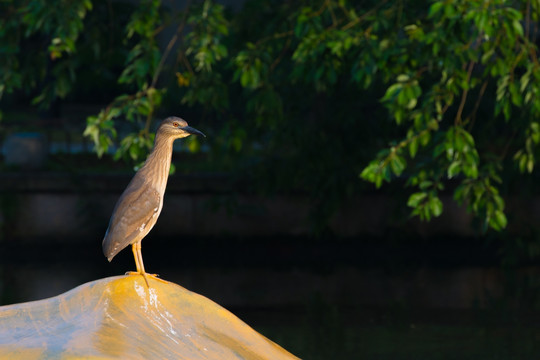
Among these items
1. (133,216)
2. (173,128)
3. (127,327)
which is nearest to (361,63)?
(173,128)

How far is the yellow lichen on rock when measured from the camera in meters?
4.26

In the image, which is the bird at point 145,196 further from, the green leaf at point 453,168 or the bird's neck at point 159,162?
the green leaf at point 453,168

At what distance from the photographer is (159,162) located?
538 cm

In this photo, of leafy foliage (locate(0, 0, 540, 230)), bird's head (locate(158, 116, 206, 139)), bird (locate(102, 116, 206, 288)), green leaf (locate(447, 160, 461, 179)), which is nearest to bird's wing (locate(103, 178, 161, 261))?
bird (locate(102, 116, 206, 288))

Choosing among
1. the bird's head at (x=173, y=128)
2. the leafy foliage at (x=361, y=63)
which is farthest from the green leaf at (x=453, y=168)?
the bird's head at (x=173, y=128)

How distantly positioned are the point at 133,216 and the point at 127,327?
0.79m

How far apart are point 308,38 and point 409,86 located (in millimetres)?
1290

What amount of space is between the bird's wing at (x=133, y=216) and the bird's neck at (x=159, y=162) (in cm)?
5

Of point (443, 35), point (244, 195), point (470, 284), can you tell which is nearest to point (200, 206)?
point (244, 195)

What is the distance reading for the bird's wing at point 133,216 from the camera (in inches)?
208

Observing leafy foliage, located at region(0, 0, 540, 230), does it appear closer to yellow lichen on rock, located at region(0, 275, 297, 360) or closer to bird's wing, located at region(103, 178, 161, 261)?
bird's wing, located at region(103, 178, 161, 261)

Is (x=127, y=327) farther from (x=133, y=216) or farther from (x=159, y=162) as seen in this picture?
(x=159, y=162)

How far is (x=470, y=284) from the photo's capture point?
55.1 ft

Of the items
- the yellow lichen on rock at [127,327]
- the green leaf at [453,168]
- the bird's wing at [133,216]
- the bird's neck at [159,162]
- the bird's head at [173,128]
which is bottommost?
the green leaf at [453,168]
